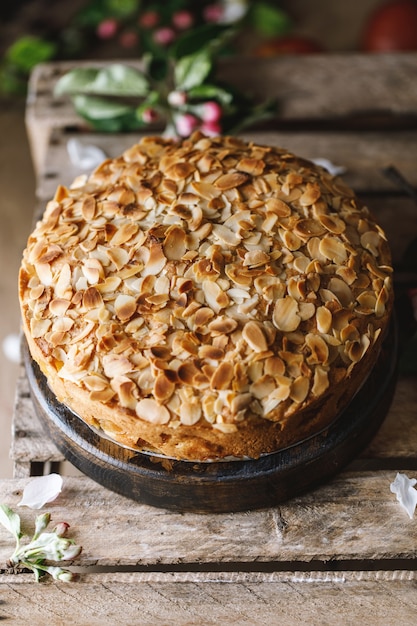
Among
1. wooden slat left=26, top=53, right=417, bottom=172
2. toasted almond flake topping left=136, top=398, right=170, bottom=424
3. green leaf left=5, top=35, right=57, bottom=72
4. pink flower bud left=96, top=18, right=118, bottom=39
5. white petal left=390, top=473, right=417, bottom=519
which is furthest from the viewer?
pink flower bud left=96, top=18, right=118, bottom=39

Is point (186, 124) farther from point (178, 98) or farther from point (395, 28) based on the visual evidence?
point (395, 28)

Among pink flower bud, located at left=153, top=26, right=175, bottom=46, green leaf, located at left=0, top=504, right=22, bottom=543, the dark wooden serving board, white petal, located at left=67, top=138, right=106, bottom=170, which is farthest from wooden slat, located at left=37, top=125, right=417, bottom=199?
pink flower bud, located at left=153, top=26, right=175, bottom=46

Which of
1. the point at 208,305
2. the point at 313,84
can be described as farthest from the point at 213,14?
the point at 208,305

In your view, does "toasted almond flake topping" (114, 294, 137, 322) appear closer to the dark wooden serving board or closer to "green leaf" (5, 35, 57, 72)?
the dark wooden serving board

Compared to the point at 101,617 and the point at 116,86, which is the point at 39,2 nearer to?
the point at 116,86

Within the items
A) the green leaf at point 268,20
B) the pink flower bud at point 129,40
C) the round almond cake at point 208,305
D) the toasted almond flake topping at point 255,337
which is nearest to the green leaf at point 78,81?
the round almond cake at point 208,305

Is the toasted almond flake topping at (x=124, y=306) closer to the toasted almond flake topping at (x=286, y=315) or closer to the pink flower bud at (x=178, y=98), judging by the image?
the toasted almond flake topping at (x=286, y=315)
